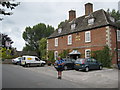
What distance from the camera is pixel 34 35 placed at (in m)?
58.7

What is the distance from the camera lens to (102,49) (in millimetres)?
22734

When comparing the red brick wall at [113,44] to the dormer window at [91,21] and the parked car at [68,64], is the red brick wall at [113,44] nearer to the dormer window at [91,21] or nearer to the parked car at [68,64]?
the dormer window at [91,21]

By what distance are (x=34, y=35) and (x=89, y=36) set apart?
36.7m

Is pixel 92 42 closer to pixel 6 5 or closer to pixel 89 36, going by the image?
pixel 89 36

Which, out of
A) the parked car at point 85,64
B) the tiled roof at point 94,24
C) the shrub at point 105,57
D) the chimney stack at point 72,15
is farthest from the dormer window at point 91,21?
the parked car at point 85,64

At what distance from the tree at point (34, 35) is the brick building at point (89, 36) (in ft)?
86.4

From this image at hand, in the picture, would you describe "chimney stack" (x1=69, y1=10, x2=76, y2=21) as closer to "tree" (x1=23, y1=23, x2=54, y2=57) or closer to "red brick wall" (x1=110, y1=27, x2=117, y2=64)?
"red brick wall" (x1=110, y1=27, x2=117, y2=64)

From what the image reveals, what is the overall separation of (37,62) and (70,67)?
7.90 metres

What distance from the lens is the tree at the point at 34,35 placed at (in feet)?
191

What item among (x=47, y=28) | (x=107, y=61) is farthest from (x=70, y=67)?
(x=47, y=28)

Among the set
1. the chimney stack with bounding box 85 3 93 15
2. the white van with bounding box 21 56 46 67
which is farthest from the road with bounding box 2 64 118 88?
the chimney stack with bounding box 85 3 93 15

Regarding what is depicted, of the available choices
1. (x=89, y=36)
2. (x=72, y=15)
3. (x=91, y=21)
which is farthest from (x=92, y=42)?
(x=72, y=15)

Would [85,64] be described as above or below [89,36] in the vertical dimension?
below

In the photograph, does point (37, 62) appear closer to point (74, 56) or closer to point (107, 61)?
point (74, 56)
